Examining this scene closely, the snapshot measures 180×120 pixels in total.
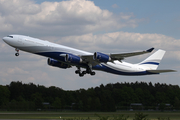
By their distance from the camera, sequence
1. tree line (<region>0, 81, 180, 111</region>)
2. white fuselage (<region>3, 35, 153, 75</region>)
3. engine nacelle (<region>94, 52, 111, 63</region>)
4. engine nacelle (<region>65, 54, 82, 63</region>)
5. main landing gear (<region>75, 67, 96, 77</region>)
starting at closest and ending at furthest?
white fuselage (<region>3, 35, 153, 75</region>) < engine nacelle (<region>65, 54, 82, 63</region>) < engine nacelle (<region>94, 52, 111, 63</region>) < main landing gear (<region>75, 67, 96, 77</region>) < tree line (<region>0, 81, 180, 111</region>)

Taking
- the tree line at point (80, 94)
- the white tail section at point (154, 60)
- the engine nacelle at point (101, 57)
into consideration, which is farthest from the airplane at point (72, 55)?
the tree line at point (80, 94)

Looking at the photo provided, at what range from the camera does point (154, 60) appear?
63531 millimetres

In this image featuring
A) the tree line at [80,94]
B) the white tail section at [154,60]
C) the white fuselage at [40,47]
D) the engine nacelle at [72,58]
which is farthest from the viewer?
the tree line at [80,94]

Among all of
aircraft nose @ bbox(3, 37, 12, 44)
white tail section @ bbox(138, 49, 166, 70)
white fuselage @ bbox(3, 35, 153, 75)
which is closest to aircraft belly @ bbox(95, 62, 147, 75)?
white tail section @ bbox(138, 49, 166, 70)

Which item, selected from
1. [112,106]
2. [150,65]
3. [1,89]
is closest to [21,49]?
[150,65]

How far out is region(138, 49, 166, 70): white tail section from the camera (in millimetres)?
61722

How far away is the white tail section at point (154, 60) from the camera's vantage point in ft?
202

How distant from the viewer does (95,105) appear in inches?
2766

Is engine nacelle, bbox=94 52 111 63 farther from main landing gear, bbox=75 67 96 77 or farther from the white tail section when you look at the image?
the white tail section

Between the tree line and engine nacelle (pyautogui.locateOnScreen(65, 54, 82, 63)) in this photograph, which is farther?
the tree line

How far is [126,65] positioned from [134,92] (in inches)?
2198

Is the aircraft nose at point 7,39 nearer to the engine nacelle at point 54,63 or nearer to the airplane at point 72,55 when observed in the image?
the airplane at point 72,55

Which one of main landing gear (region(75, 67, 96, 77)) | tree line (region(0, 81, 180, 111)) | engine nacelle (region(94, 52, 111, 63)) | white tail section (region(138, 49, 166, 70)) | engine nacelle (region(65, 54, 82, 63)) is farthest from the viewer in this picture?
tree line (region(0, 81, 180, 111))

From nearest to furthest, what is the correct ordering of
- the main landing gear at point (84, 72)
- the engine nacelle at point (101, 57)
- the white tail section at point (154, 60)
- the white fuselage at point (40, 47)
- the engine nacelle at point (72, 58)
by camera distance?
the white fuselage at point (40, 47) → the engine nacelle at point (72, 58) → the engine nacelle at point (101, 57) → the main landing gear at point (84, 72) → the white tail section at point (154, 60)
